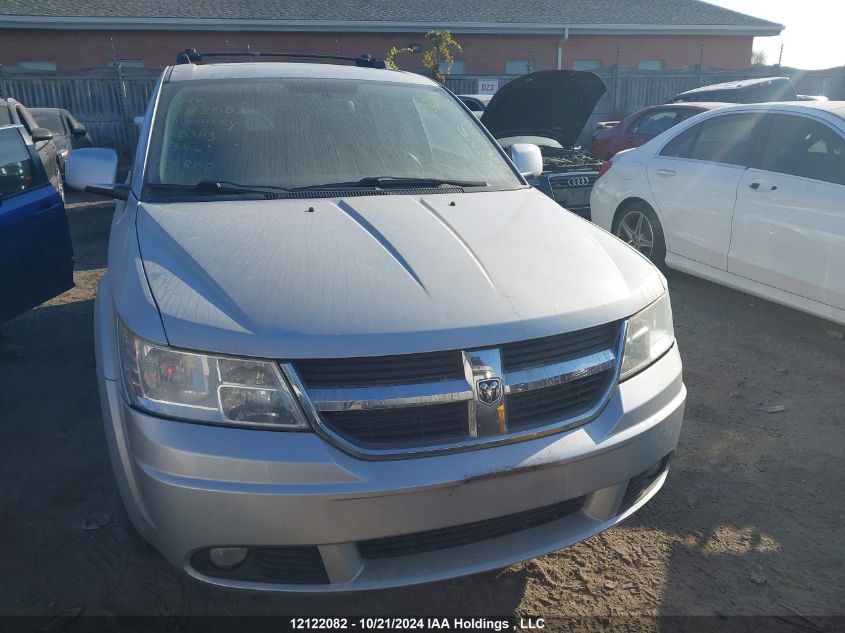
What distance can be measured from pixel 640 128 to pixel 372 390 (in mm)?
10536

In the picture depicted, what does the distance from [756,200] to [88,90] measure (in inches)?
640

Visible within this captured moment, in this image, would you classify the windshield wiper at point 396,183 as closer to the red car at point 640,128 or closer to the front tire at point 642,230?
the front tire at point 642,230

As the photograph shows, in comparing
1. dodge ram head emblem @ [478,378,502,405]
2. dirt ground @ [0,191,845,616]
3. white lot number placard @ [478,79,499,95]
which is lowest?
dirt ground @ [0,191,845,616]

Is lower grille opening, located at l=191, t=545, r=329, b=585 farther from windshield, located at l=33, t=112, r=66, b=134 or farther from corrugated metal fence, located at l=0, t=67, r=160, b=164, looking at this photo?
corrugated metal fence, located at l=0, t=67, r=160, b=164

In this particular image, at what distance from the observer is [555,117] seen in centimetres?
766

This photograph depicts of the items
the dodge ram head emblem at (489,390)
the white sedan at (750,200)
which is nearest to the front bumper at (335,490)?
the dodge ram head emblem at (489,390)

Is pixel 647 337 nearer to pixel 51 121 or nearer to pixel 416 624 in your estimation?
pixel 416 624

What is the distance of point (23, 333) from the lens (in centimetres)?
509

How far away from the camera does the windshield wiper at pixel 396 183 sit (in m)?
2.96

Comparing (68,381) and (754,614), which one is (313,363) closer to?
(754,614)

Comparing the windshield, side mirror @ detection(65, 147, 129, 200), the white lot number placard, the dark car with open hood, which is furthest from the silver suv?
the white lot number placard

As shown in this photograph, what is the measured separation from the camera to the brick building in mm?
19594

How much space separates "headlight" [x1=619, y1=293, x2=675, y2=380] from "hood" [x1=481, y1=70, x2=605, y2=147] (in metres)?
5.11

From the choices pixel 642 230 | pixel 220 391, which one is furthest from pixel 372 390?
pixel 642 230
